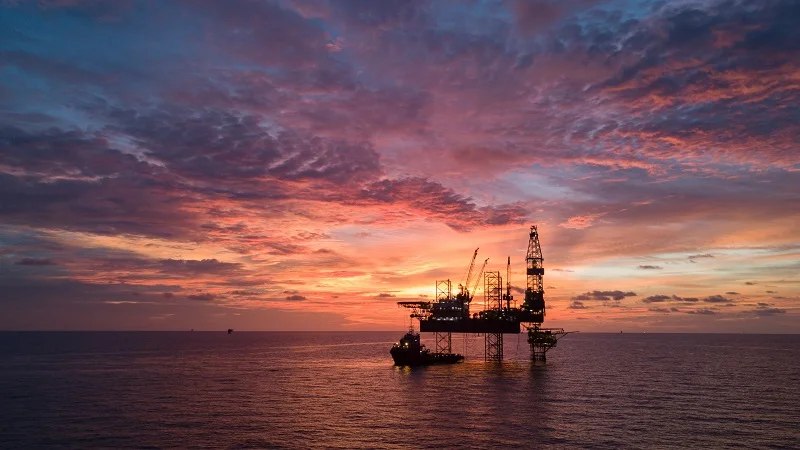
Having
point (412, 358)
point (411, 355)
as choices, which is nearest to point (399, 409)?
point (411, 355)

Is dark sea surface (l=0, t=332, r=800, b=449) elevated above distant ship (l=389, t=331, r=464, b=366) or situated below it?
below

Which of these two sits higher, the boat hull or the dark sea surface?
the boat hull

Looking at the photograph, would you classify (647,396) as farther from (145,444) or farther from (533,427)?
(145,444)

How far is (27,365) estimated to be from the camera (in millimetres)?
172875

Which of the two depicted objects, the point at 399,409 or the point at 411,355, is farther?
the point at 411,355

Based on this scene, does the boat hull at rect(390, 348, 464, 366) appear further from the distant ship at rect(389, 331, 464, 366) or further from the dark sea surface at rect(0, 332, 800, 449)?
the dark sea surface at rect(0, 332, 800, 449)

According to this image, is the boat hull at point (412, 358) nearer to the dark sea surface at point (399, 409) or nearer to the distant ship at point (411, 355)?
the distant ship at point (411, 355)

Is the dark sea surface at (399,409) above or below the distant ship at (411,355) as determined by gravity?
below

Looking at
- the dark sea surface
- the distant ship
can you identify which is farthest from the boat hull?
the dark sea surface

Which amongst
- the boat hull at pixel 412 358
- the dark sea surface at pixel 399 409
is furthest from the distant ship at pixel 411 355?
the dark sea surface at pixel 399 409

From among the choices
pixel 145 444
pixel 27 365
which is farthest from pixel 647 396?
pixel 27 365

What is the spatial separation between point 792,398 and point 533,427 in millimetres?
61502

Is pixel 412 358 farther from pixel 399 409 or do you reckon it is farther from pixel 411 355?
pixel 399 409

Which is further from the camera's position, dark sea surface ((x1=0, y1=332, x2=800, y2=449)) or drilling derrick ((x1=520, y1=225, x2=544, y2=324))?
drilling derrick ((x1=520, y1=225, x2=544, y2=324))
